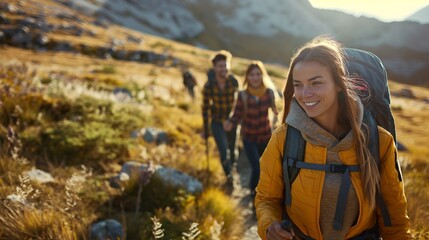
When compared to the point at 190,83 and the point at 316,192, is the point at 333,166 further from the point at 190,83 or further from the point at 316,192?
the point at 190,83

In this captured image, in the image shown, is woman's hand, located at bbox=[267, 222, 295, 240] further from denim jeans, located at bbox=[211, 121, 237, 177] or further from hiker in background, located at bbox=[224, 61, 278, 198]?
denim jeans, located at bbox=[211, 121, 237, 177]

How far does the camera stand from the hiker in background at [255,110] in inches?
193

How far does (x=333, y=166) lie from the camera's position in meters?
1.77

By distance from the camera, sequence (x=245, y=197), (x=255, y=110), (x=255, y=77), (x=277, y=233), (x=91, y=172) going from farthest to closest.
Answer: (x=245, y=197), (x=255, y=110), (x=255, y=77), (x=91, y=172), (x=277, y=233)

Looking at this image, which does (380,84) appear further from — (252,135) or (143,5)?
(143,5)

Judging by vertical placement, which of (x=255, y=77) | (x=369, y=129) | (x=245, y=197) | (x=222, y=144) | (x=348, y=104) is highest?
(x=255, y=77)

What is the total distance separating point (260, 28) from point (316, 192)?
11277cm

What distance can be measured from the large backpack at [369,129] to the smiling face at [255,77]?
8.50 feet

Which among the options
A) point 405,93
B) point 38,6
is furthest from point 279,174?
point 38,6

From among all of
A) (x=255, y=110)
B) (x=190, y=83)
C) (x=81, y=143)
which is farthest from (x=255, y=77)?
(x=190, y=83)

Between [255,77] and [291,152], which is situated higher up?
[255,77]

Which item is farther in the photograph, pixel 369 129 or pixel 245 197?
pixel 245 197

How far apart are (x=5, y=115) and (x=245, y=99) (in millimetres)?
4619

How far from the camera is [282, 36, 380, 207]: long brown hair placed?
1740 millimetres
